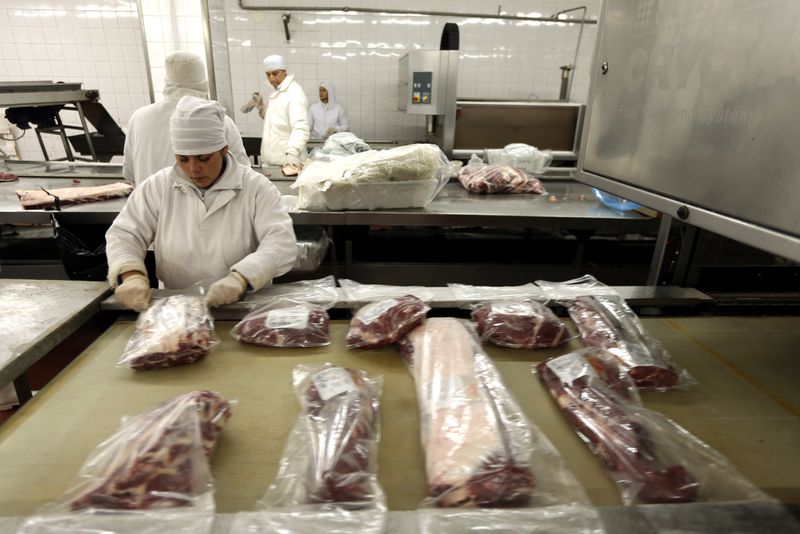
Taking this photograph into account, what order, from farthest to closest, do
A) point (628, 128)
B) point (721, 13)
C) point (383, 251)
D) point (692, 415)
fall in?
point (383, 251) → point (628, 128) → point (692, 415) → point (721, 13)

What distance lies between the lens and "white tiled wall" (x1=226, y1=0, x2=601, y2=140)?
19.7 feet

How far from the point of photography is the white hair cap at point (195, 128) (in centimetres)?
160

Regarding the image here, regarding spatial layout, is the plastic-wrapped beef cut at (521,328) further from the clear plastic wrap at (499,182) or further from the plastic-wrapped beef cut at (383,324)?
the clear plastic wrap at (499,182)

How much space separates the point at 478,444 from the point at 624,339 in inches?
24.9

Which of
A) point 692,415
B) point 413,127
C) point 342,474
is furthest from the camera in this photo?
point 413,127

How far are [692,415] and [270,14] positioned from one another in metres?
6.54

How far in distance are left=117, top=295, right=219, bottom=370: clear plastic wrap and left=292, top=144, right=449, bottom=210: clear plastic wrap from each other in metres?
1.37

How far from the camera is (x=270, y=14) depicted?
590 cm

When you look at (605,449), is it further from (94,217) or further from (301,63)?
(301,63)

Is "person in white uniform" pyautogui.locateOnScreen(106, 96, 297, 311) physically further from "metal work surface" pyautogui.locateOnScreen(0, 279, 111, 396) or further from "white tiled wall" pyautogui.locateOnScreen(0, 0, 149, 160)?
"white tiled wall" pyautogui.locateOnScreen(0, 0, 149, 160)

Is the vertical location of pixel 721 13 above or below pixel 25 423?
above

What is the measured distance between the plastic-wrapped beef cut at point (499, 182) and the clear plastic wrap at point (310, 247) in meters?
1.15

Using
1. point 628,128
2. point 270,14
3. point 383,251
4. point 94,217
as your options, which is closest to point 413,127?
point 270,14

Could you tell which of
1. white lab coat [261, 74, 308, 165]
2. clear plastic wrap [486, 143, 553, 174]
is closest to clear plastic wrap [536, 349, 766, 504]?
clear plastic wrap [486, 143, 553, 174]
